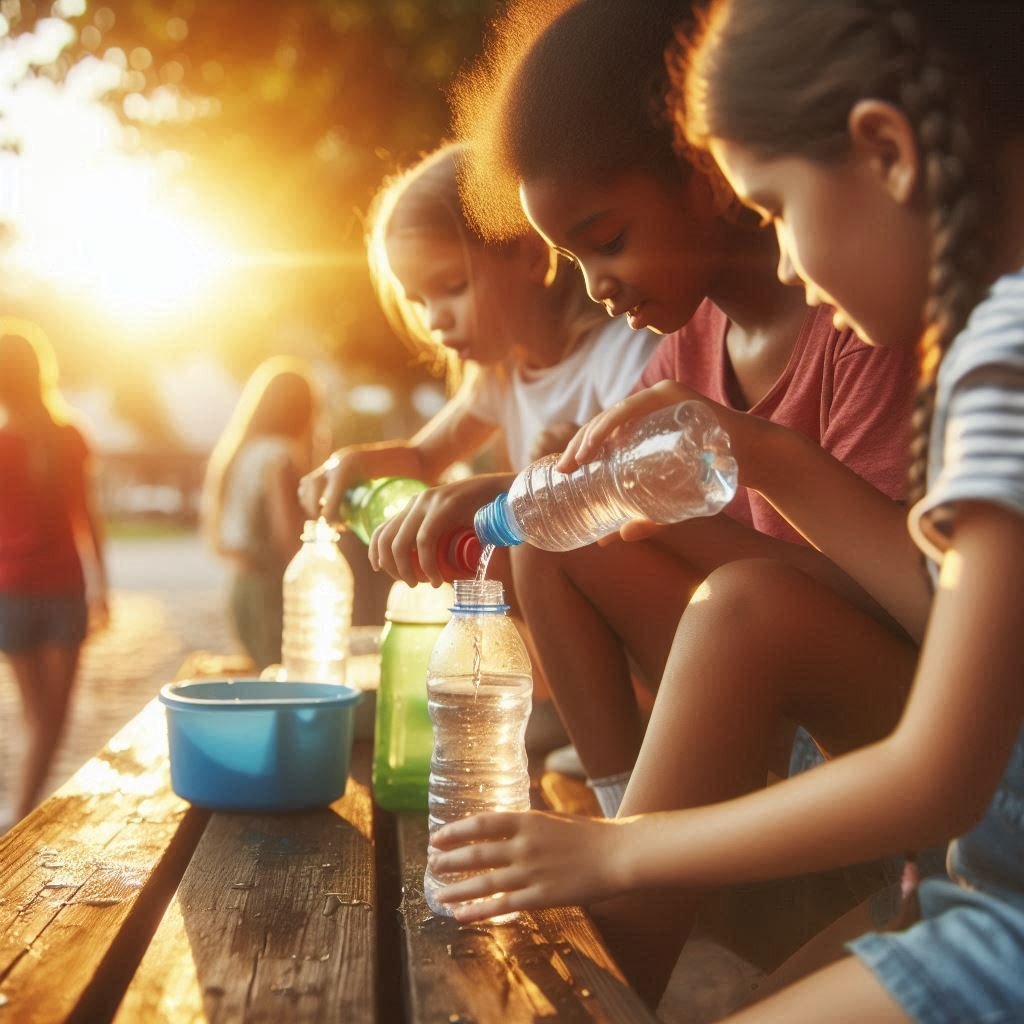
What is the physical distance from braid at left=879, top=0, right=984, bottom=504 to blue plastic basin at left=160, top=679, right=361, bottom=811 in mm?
1114

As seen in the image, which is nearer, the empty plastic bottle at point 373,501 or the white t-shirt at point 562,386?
the empty plastic bottle at point 373,501

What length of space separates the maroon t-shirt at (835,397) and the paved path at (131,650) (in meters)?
4.19

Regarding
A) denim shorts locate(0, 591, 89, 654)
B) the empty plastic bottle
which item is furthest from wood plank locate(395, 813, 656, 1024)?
denim shorts locate(0, 591, 89, 654)

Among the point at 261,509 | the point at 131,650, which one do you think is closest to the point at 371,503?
the point at 261,509

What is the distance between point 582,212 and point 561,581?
582 millimetres

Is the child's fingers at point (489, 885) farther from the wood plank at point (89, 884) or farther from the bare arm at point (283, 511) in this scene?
the bare arm at point (283, 511)

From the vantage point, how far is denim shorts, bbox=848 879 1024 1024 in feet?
3.57

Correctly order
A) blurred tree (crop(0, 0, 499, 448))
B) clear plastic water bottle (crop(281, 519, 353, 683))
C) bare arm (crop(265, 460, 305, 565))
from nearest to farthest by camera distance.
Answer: clear plastic water bottle (crop(281, 519, 353, 683)) → bare arm (crop(265, 460, 305, 565)) → blurred tree (crop(0, 0, 499, 448))

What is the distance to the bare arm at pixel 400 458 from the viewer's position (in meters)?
2.70

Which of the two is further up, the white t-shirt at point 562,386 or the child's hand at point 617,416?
the child's hand at point 617,416

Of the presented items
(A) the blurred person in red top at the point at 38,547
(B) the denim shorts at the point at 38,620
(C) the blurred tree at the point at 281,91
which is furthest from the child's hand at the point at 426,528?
(C) the blurred tree at the point at 281,91

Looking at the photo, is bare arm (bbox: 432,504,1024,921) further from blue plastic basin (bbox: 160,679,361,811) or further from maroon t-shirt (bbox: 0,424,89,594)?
maroon t-shirt (bbox: 0,424,89,594)

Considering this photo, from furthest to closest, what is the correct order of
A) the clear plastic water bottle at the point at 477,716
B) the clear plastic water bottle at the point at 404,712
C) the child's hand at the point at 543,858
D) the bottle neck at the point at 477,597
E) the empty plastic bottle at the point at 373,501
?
1. the empty plastic bottle at the point at 373,501
2. the clear plastic water bottle at the point at 404,712
3. the clear plastic water bottle at the point at 477,716
4. the bottle neck at the point at 477,597
5. the child's hand at the point at 543,858

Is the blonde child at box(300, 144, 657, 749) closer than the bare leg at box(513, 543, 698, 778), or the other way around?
the bare leg at box(513, 543, 698, 778)
